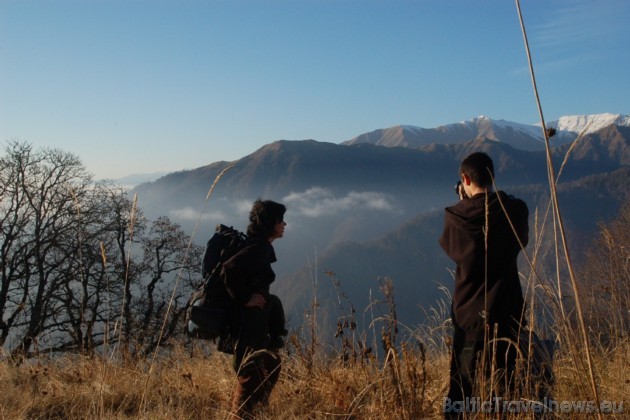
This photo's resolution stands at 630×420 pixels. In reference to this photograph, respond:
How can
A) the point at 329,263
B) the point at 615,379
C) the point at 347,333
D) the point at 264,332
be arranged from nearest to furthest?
the point at 615,379
the point at 264,332
the point at 347,333
the point at 329,263

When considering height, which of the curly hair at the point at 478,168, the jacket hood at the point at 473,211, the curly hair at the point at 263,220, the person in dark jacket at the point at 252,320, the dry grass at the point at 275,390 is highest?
the curly hair at the point at 478,168

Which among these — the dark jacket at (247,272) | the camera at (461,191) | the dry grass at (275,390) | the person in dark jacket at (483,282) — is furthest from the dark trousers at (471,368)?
the dark jacket at (247,272)

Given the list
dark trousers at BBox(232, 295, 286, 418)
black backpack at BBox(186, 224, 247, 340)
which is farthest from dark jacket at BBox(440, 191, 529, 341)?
black backpack at BBox(186, 224, 247, 340)

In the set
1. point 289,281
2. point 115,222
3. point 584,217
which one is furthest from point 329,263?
point 115,222

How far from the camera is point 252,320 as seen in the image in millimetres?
2975

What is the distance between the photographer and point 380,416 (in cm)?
236

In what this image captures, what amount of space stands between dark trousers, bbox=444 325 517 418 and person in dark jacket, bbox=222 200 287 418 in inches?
37.2

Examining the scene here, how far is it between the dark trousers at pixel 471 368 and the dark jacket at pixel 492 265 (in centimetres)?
5

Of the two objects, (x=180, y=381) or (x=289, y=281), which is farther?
(x=289, y=281)

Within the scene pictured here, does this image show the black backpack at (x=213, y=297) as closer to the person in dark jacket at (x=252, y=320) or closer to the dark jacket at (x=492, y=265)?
the person in dark jacket at (x=252, y=320)

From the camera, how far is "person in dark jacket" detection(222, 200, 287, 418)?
2.89 metres

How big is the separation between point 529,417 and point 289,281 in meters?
136

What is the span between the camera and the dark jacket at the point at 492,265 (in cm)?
243

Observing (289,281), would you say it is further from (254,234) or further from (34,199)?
(254,234)
